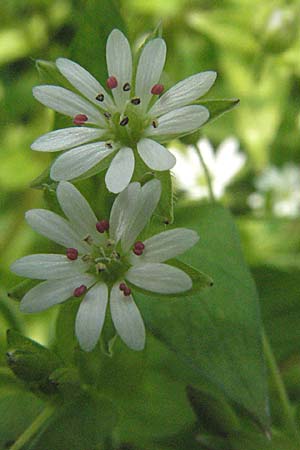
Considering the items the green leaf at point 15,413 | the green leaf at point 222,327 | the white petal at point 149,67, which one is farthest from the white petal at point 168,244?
the green leaf at point 15,413

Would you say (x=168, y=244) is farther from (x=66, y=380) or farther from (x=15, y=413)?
(x=15, y=413)

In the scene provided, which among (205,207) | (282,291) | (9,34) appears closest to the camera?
(205,207)

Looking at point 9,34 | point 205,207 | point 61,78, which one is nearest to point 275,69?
point 9,34

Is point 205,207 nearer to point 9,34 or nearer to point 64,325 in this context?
point 64,325

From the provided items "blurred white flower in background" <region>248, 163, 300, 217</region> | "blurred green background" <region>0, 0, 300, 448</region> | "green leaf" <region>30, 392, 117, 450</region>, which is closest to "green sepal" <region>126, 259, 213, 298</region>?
"green leaf" <region>30, 392, 117, 450</region>

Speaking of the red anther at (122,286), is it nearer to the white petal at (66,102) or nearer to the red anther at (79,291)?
the red anther at (79,291)

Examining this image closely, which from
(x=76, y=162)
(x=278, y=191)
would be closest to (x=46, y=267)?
(x=76, y=162)
